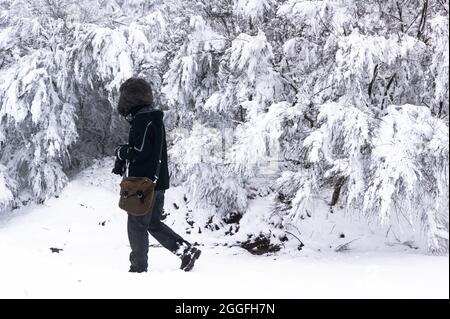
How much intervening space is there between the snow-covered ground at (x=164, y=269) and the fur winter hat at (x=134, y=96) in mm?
1279

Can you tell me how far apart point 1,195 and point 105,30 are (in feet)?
8.37

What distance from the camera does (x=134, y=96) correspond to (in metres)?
3.54

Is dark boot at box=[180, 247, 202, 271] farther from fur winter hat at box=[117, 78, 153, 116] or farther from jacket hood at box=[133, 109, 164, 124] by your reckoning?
fur winter hat at box=[117, 78, 153, 116]

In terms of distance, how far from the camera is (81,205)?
667 centimetres

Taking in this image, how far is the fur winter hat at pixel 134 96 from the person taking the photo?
3.54 metres

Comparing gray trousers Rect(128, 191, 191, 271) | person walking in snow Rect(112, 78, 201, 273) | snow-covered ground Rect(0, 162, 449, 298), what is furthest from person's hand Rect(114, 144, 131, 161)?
snow-covered ground Rect(0, 162, 449, 298)

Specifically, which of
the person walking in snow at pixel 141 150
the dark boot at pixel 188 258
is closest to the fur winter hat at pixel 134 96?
the person walking in snow at pixel 141 150

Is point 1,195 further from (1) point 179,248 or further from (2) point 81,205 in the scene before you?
(1) point 179,248

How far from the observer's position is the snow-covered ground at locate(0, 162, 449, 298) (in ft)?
9.78

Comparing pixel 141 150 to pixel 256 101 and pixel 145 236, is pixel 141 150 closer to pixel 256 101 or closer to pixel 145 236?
pixel 145 236

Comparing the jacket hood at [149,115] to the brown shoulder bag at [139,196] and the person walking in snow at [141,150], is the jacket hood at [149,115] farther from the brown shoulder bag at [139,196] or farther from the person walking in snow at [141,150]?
the brown shoulder bag at [139,196]

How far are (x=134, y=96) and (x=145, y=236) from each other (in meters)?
1.09

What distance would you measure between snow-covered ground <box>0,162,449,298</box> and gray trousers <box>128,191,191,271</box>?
14 cm

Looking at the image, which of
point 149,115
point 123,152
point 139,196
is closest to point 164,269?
point 139,196
